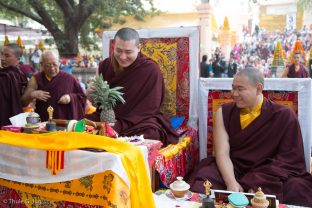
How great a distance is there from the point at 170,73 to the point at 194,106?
1.19ft

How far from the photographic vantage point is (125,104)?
2541 millimetres

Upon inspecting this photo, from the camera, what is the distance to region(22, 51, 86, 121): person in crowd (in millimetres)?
3115

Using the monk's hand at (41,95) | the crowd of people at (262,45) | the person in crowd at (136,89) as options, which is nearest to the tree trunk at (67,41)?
the crowd of people at (262,45)

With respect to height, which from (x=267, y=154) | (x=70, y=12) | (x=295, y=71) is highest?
(x=70, y=12)

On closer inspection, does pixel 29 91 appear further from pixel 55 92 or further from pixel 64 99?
pixel 64 99

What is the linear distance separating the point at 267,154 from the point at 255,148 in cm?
8

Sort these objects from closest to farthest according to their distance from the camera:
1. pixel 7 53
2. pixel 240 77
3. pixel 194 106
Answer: pixel 240 77 < pixel 194 106 < pixel 7 53

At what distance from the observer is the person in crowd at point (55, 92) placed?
3115 mm

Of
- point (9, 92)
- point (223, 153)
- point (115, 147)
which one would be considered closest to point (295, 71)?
point (223, 153)

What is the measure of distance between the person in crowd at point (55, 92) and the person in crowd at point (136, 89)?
0.65m

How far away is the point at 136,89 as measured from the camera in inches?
99.7

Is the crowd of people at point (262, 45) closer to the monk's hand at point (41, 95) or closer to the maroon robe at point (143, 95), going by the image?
the monk's hand at point (41, 95)

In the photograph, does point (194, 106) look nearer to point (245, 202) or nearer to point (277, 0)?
point (245, 202)

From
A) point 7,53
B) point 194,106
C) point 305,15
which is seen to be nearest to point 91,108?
point 7,53
